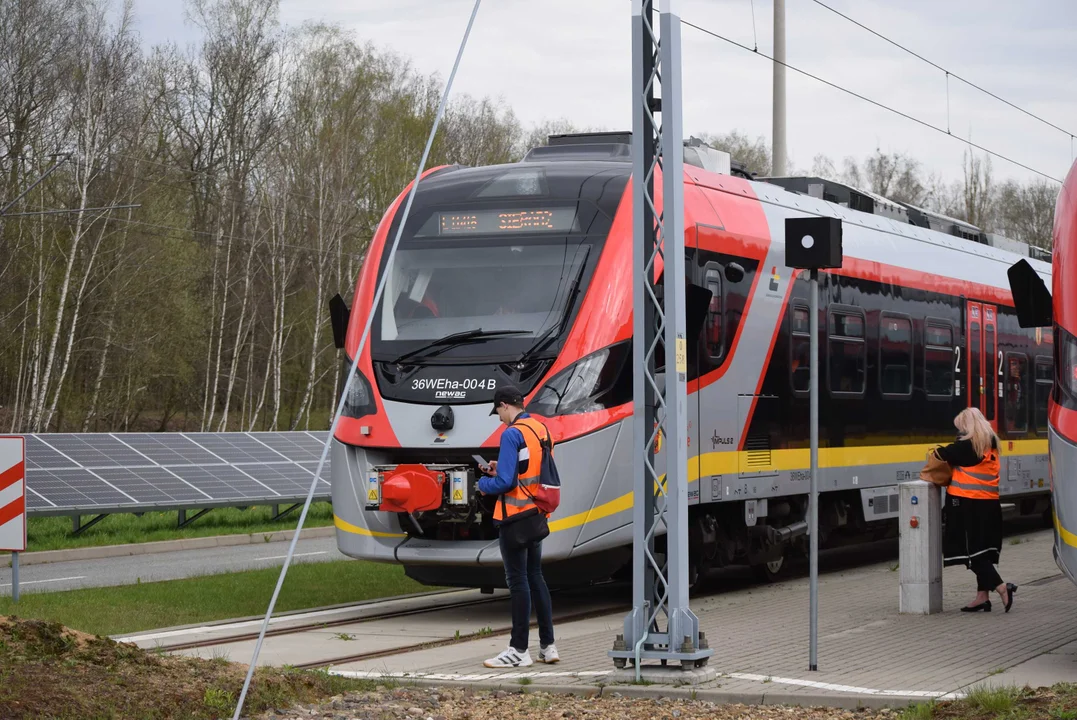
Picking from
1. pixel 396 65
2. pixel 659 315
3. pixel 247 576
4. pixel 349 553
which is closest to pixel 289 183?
pixel 396 65

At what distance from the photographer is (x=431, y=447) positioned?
12.4 metres

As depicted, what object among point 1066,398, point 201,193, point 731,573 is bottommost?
point 731,573

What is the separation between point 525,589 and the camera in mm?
10133

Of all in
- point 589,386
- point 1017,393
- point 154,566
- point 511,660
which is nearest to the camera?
point 511,660

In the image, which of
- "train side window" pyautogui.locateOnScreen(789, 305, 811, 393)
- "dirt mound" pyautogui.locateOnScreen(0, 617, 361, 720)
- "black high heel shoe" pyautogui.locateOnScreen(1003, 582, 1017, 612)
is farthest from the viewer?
"train side window" pyautogui.locateOnScreen(789, 305, 811, 393)

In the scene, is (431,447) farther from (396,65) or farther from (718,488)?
(396,65)

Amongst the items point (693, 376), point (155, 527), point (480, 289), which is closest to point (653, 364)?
point (480, 289)

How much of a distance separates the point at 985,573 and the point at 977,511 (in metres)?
0.52

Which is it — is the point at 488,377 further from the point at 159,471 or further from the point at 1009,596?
the point at 159,471

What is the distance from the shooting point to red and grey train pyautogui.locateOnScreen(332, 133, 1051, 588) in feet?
40.6

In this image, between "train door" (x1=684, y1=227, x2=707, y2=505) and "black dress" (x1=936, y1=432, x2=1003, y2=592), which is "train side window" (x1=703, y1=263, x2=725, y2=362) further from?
"black dress" (x1=936, y1=432, x2=1003, y2=592)

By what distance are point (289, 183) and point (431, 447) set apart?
137ft

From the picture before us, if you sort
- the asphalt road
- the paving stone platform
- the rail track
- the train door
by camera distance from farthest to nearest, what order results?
1. the asphalt road
2. the train door
3. the rail track
4. the paving stone platform

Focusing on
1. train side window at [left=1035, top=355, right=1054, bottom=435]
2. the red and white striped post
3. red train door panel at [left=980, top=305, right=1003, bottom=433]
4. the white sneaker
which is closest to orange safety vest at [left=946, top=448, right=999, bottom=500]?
the white sneaker
